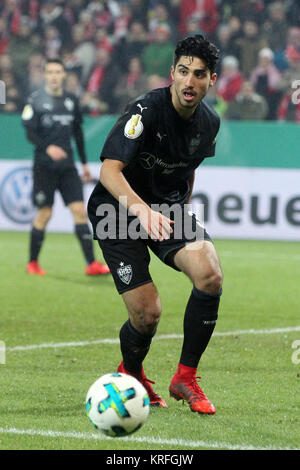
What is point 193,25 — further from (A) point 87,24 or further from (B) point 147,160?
(B) point 147,160

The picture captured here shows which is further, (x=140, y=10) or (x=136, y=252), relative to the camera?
(x=140, y=10)

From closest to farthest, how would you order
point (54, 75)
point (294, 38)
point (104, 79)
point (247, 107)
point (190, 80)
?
point (190, 80) → point (54, 75) → point (247, 107) → point (294, 38) → point (104, 79)

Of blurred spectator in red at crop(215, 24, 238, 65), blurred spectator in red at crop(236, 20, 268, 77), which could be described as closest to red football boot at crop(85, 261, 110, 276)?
blurred spectator in red at crop(236, 20, 268, 77)

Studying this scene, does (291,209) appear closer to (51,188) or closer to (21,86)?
(51,188)

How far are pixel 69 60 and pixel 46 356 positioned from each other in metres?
11.3

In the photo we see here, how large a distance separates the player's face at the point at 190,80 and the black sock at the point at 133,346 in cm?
134

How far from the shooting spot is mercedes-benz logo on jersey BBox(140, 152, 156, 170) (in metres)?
5.21

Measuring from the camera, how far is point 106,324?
7879 millimetres

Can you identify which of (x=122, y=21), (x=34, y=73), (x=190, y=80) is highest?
(x=190, y=80)

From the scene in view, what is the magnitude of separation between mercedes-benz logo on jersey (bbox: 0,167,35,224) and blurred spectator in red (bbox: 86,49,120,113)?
8.74ft

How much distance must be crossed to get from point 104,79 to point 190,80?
11657 millimetres

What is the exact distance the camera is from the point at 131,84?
642 inches

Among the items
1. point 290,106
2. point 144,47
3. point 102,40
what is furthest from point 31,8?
point 290,106

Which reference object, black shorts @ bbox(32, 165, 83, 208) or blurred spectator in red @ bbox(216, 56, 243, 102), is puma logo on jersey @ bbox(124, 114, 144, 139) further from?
blurred spectator in red @ bbox(216, 56, 243, 102)
